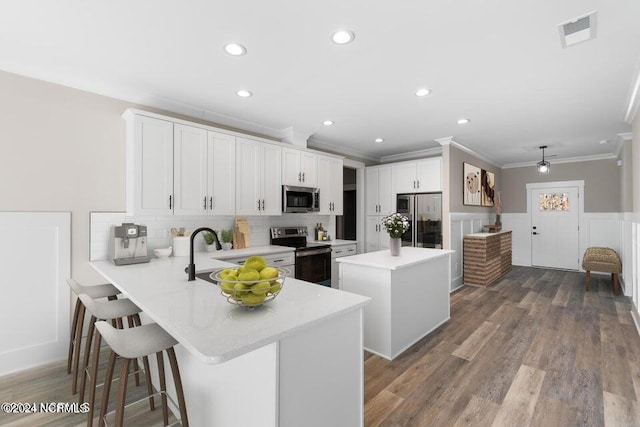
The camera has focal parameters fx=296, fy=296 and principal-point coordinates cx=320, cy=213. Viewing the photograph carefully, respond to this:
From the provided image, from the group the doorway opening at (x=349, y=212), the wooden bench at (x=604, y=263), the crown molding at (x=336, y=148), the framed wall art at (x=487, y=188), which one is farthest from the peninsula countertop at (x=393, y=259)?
the framed wall art at (x=487, y=188)

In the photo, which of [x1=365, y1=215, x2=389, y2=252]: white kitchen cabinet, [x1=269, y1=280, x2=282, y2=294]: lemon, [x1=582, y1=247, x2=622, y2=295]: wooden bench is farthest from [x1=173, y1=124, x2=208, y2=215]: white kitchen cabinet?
[x1=582, y1=247, x2=622, y2=295]: wooden bench

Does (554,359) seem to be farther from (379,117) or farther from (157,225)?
(157,225)

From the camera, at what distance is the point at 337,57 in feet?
7.69

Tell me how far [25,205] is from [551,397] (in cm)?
445

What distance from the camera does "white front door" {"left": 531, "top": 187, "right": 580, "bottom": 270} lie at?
670 cm

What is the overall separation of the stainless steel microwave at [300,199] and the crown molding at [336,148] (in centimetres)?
88

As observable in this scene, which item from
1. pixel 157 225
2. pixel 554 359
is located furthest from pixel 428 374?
pixel 157 225

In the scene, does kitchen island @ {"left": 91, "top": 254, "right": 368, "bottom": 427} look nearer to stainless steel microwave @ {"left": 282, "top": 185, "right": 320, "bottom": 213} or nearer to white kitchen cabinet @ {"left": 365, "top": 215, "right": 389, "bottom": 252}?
stainless steel microwave @ {"left": 282, "top": 185, "right": 320, "bottom": 213}

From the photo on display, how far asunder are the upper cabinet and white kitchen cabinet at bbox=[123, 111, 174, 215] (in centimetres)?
387

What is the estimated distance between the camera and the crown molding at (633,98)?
8.48ft

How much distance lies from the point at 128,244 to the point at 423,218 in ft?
14.3

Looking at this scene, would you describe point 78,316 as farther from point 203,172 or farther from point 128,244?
point 203,172

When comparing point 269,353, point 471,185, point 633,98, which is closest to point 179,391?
point 269,353

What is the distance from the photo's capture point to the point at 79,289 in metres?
2.13
